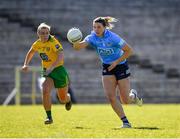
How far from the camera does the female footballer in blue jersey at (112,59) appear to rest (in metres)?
12.0

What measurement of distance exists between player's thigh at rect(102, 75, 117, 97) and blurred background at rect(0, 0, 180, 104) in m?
13.9

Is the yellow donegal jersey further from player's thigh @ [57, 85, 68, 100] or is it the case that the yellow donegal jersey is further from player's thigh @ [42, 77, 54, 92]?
player's thigh @ [57, 85, 68, 100]

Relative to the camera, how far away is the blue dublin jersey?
12055 millimetres

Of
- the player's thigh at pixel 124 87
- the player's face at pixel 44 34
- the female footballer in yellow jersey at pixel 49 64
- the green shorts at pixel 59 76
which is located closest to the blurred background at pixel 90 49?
the green shorts at pixel 59 76

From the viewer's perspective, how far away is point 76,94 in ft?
89.1

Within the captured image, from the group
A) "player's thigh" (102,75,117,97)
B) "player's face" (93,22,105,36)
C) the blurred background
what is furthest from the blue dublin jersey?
the blurred background

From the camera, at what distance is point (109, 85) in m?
12.1

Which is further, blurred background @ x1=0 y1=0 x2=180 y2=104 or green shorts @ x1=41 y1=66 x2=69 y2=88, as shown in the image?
blurred background @ x1=0 y1=0 x2=180 y2=104

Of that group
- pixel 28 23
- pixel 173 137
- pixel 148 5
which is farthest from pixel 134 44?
pixel 173 137

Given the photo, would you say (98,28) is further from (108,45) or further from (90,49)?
(90,49)

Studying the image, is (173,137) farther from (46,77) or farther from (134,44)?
(134,44)

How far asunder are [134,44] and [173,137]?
1862 centimetres

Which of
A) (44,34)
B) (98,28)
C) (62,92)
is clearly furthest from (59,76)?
(98,28)

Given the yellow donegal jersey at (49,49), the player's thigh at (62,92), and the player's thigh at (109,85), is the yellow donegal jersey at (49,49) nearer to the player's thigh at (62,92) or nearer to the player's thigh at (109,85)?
the player's thigh at (62,92)
